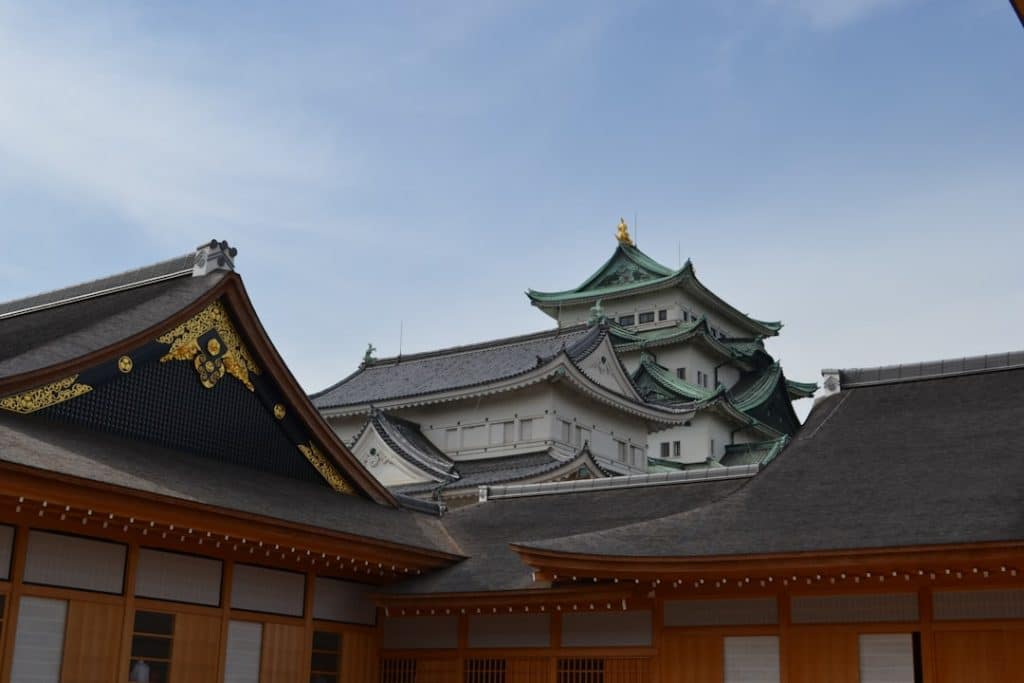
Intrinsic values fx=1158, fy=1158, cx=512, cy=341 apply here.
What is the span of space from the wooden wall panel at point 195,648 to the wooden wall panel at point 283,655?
82 centimetres

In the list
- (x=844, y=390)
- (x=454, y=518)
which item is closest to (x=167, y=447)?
(x=454, y=518)

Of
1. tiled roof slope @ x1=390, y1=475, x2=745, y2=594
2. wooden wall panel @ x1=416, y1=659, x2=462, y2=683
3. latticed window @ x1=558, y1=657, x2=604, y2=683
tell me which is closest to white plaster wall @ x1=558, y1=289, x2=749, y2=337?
tiled roof slope @ x1=390, y1=475, x2=745, y2=594

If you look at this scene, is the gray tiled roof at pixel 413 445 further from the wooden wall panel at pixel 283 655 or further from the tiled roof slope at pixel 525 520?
the wooden wall panel at pixel 283 655

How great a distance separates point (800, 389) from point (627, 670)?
49.1 meters

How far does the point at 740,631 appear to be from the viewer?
14.2m

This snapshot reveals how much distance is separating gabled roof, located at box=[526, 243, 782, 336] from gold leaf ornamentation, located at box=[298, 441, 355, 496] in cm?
3671

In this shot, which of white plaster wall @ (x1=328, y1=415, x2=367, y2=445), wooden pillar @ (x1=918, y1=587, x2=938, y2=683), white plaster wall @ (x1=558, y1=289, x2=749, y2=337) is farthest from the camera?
white plaster wall @ (x1=558, y1=289, x2=749, y2=337)

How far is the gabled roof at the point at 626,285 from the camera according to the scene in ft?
177

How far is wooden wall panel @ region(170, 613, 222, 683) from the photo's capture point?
13953mm

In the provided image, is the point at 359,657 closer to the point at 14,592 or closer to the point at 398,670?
the point at 398,670

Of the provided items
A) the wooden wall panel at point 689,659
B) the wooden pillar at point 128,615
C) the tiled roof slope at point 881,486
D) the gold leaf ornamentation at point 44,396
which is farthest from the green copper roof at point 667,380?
the wooden pillar at point 128,615

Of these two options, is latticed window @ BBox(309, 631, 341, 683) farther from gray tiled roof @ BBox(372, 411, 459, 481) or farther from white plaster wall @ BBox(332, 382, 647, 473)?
white plaster wall @ BBox(332, 382, 647, 473)

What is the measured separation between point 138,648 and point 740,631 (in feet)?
23.8

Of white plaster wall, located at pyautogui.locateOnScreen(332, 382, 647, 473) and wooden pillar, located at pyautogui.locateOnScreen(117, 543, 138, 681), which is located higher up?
white plaster wall, located at pyautogui.locateOnScreen(332, 382, 647, 473)
